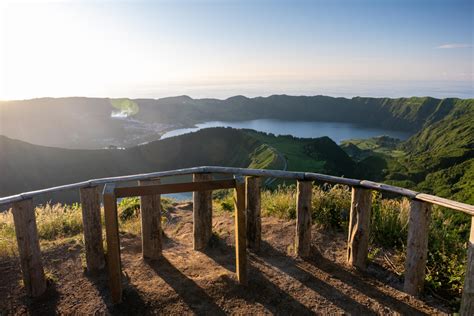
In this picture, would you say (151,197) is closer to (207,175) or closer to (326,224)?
(207,175)

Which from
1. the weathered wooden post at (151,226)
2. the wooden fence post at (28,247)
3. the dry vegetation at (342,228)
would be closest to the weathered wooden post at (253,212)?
the dry vegetation at (342,228)

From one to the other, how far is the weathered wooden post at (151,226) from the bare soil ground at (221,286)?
175mm

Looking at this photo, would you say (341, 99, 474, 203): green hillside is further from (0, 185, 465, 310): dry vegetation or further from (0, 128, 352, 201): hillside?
(0, 185, 465, 310): dry vegetation

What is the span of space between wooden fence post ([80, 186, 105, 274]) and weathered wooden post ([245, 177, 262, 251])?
95.6 inches

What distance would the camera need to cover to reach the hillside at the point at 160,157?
232ft

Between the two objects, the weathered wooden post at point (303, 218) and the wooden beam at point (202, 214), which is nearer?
the weathered wooden post at point (303, 218)

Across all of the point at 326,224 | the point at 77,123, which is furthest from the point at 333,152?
the point at 77,123

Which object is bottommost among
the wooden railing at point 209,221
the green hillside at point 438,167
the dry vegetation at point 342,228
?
the green hillside at point 438,167

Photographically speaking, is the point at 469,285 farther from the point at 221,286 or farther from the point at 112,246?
the point at 112,246

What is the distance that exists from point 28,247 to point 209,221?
2835 millimetres

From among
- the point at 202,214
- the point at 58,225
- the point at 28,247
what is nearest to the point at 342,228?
the point at 202,214

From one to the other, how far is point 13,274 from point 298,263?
4.40 metres

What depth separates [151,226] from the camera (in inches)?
224

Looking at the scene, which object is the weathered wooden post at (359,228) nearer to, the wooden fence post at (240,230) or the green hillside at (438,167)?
the wooden fence post at (240,230)
